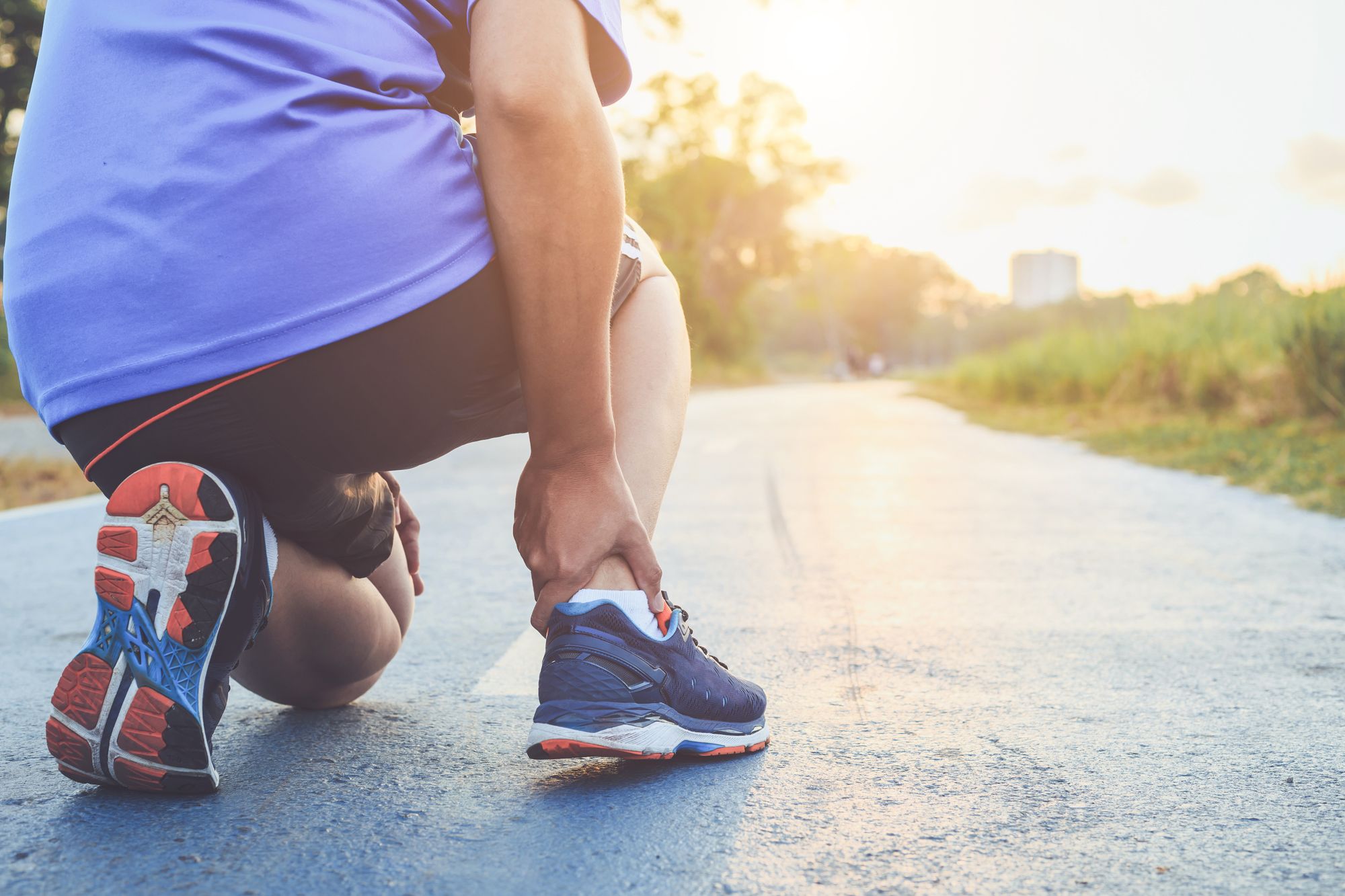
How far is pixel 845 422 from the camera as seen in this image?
12.6m

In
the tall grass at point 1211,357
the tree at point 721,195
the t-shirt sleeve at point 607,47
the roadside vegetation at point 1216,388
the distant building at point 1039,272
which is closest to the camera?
the t-shirt sleeve at point 607,47

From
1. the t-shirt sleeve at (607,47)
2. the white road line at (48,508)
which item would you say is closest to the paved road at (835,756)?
the t-shirt sleeve at (607,47)

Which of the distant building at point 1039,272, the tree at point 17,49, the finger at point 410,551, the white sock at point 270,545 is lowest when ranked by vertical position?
the finger at point 410,551

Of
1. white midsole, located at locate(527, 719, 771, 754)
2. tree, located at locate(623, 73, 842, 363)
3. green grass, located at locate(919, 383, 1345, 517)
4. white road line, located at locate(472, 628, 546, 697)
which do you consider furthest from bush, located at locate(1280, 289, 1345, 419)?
tree, located at locate(623, 73, 842, 363)

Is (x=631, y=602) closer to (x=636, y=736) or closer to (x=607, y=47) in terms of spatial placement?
(x=636, y=736)

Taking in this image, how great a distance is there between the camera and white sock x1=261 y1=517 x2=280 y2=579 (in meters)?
1.35

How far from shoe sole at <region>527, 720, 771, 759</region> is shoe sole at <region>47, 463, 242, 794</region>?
1.30 feet

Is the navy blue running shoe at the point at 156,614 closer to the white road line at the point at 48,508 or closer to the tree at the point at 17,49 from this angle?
the white road line at the point at 48,508

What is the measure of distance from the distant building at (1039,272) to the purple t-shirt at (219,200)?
305 ft

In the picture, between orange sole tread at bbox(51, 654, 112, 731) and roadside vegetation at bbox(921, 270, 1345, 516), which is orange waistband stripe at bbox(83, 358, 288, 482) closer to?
orange sole tread at bbox(51, 654, 112, 731)

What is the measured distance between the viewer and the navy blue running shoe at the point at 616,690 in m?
1.41

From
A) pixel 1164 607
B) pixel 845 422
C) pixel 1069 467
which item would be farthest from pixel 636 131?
pixel 1164 607

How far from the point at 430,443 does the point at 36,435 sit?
33.1ft

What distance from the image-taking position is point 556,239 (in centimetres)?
130
